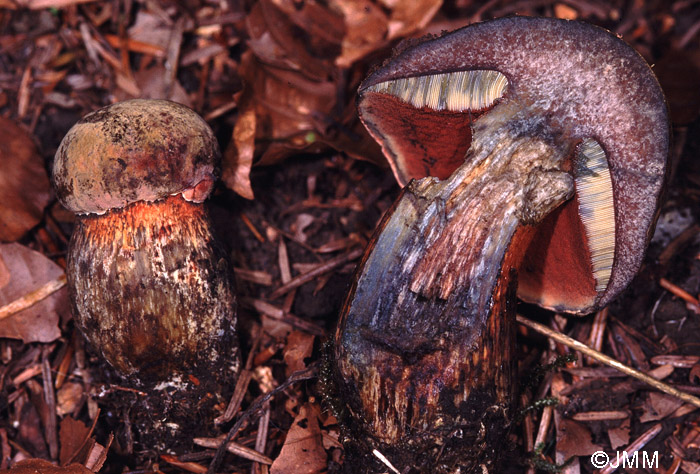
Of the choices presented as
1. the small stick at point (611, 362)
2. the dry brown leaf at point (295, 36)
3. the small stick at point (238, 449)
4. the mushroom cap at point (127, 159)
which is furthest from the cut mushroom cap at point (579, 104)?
the small stick at point (238, 449)

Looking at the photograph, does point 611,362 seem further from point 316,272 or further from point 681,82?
point 681,82

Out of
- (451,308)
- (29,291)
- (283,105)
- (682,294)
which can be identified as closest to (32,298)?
(29,291)

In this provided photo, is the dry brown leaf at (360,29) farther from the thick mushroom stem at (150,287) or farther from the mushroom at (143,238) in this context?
the thick mushroom stem at (150,287)

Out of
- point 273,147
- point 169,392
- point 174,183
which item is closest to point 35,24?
point 273,147

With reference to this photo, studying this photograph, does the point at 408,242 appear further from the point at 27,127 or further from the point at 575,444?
the point at 27,127

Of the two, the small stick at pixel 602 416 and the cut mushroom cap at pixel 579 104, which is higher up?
the cut mushroom cap at pixel 579 104

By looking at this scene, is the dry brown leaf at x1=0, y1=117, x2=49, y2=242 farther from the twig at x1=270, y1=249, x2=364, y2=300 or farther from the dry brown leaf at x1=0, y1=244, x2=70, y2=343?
the twig at x1=270, y1=249, x2=364, y2=300
